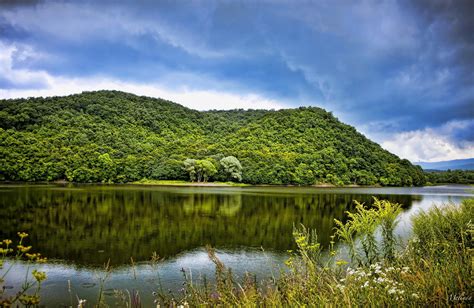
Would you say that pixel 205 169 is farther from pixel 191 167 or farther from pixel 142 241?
pixel 142 241

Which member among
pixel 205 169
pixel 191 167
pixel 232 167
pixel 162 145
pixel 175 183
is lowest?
pixel 175 183

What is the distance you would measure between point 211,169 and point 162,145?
32.1 m

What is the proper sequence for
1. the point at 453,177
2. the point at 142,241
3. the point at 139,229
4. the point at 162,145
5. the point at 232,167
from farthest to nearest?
1. the point at 453,177
2. the point at 162,145
3. the point at 232,167
4. the point at 139,229
5. the point at 142,241

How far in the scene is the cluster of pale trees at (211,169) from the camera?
89.6 meters

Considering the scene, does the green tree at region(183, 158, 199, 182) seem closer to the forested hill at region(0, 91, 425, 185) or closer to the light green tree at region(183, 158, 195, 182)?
the light green tree at region(183, 158, 195, 182)

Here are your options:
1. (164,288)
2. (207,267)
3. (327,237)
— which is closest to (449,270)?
(164,288)

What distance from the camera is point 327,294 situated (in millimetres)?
4992

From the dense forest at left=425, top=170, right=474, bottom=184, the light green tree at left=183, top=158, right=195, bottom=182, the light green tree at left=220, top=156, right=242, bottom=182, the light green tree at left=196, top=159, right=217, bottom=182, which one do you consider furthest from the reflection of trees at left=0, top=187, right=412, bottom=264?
the dense forest at left=425, top=170, right=474, bottom=184

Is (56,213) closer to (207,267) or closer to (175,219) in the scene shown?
(175,219)

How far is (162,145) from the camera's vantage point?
4547 inches

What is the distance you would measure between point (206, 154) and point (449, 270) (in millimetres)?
99426

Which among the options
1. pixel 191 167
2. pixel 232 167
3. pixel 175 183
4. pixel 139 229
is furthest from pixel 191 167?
pixel 139 229

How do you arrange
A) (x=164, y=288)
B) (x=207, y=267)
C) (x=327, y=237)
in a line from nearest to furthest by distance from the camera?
(x=164, y=288)
(x=207, y=267)
(x=327, y=237)

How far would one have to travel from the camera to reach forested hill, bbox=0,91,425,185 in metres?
90.2
